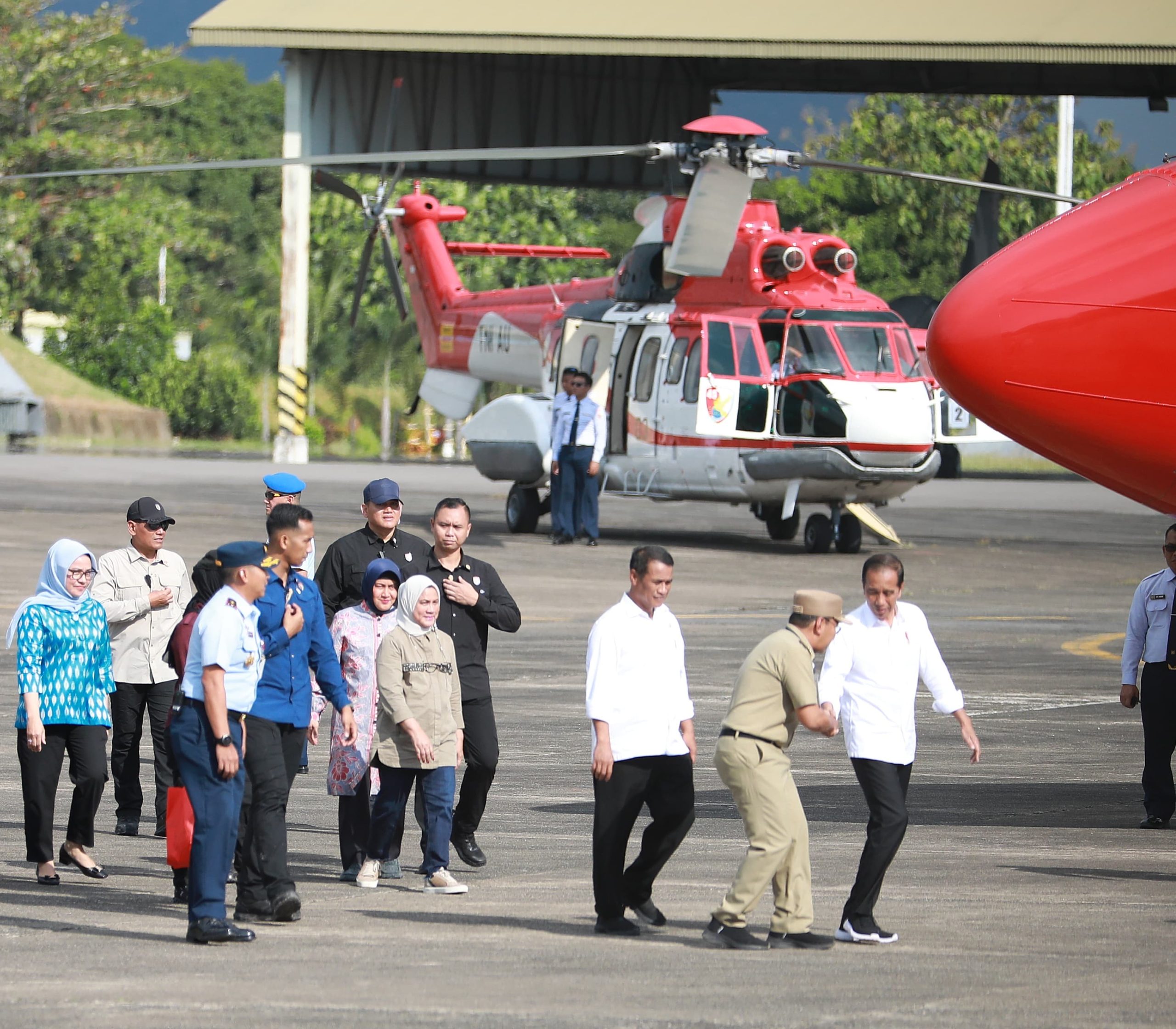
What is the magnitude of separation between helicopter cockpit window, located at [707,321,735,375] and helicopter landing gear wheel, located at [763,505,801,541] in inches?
120

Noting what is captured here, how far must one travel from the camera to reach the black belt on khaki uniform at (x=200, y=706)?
7.23 metres

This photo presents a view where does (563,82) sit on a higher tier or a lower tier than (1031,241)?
higher

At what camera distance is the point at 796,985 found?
21.3 ft

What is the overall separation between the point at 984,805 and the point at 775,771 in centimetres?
331

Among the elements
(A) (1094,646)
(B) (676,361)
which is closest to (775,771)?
(A) (1094,646)

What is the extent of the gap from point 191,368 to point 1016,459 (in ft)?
93.4

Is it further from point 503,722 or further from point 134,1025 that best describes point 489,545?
point 134,1025

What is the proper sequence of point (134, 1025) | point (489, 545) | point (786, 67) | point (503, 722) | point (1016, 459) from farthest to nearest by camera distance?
point (1016, 459) < point (786, 67) < point (489, 545) < point (503, 722) < point (134, 1025)

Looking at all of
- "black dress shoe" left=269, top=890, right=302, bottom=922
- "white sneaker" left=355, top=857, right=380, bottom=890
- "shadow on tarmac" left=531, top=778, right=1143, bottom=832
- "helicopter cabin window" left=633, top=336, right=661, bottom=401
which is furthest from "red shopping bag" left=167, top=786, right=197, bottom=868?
"helicopter cabin window" left=633, top=336, right=661, bottom=401

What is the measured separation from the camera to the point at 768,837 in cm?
702

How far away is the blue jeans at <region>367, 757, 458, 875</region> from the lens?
8125 mm

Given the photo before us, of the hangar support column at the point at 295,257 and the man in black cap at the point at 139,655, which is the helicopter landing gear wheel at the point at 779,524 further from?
the man in black cap at the point at 139,655

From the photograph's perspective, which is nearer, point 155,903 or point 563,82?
point 155,903

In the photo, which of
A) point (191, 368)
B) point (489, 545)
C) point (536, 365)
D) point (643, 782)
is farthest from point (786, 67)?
point (643, 782)
